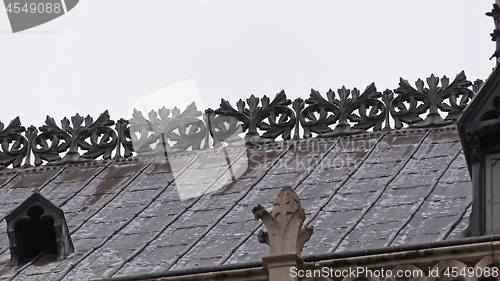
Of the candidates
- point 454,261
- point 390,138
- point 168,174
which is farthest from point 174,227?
point 454,261

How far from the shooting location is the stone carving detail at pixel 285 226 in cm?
1648

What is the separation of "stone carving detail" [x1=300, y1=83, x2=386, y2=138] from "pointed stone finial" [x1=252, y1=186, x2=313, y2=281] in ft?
28.7

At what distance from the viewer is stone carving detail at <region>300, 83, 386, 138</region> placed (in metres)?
25.4

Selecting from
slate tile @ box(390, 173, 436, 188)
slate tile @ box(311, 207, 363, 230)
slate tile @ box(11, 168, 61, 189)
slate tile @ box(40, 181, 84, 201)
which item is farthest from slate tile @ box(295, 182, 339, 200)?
slate tile @ box(11, 168, 61, 189)

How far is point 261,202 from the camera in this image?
22.6m

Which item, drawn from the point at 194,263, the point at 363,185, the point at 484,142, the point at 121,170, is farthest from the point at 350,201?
the point at 121,170

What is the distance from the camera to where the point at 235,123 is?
2650cm

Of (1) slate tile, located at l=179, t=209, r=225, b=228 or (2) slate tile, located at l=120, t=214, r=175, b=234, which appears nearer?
(1) slate tile, located at l=179, t=209, r=225, b=228

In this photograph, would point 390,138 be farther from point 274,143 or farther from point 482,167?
point 482,167

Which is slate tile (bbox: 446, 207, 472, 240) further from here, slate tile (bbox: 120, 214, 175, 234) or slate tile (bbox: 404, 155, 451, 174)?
slate tile (bbox: 120, 214, 175, 234)

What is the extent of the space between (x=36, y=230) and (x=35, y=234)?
0.08 metres

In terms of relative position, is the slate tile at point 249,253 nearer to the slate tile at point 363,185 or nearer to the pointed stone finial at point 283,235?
the slate tile at point 363,185

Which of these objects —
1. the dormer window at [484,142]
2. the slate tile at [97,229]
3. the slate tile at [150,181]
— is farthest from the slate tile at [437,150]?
the slate tile at [97,229]

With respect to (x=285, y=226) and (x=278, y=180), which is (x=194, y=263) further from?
(x=278, y=180)
